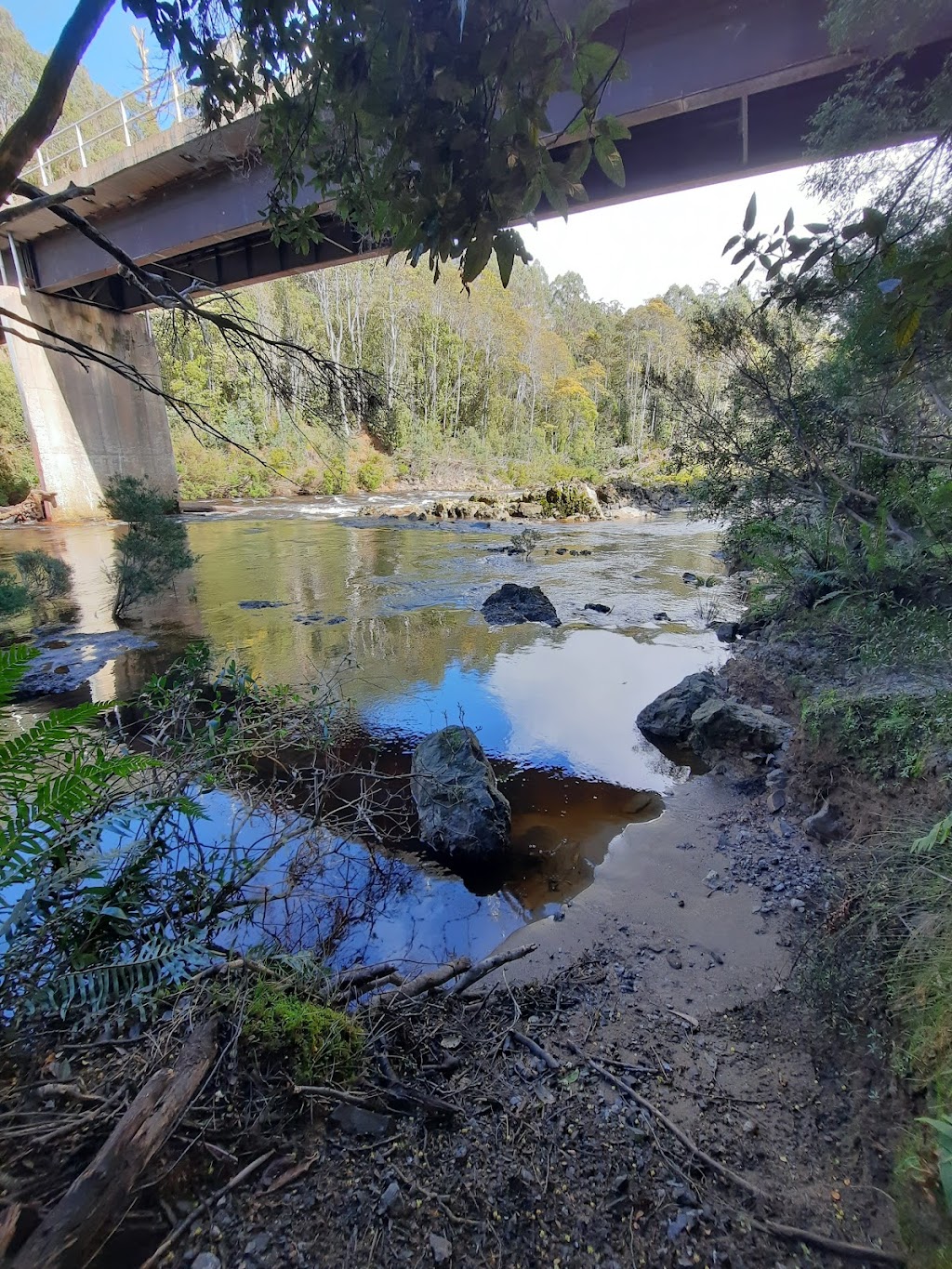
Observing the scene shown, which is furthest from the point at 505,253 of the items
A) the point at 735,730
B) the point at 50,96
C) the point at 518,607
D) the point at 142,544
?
the point at 142,544

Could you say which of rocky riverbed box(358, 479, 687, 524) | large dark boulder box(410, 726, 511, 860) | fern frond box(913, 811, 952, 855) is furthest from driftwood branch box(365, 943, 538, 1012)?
rocky riverbed box(358, 479, 687, 524)

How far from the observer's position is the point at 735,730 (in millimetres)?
5242

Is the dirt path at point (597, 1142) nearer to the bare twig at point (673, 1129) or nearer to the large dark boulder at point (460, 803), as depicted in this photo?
the bare twig at point (673, 1129)

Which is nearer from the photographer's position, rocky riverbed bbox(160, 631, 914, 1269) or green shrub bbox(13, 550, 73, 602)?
rocky riverbed bbox(160, 631, 914, 1269)

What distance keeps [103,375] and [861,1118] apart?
83.2 ft

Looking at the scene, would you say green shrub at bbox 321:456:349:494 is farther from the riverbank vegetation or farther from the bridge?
the riverbank vegetation

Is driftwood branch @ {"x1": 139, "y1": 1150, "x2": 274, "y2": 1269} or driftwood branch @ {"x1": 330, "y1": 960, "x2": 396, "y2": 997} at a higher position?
driftwood branch @ {"x1": 139, "y1": 1150, "x2": 274, "y2": 1269}

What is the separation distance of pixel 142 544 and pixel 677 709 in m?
8.43

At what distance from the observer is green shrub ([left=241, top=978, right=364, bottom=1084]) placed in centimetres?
191

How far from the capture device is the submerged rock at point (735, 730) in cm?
516

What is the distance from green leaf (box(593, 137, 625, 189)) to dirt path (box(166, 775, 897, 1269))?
2.64 meters

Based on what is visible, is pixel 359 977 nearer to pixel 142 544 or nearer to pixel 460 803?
pixel 460 803

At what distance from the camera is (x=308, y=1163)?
67.4 inches

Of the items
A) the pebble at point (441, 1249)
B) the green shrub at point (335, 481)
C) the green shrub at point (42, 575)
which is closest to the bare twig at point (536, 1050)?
the pebble at point (441, 1249)
